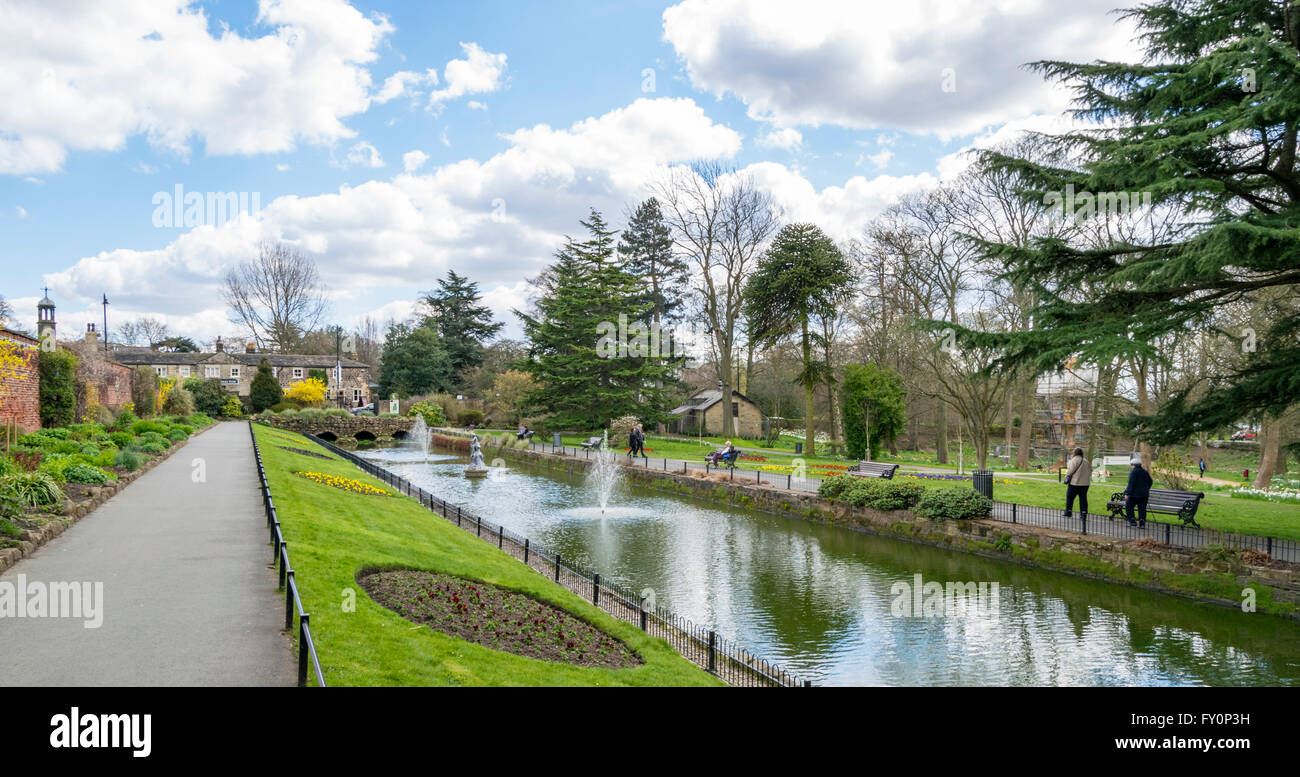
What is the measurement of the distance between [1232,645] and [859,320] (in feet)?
102

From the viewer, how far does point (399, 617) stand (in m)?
8.64

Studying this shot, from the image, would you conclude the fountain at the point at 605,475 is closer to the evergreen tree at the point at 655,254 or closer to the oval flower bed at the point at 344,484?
the oval flower bed at the point at 344,484

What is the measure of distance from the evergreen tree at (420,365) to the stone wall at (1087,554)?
49.3 meters

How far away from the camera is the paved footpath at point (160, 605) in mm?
6293

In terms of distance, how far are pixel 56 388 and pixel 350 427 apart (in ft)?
92.2

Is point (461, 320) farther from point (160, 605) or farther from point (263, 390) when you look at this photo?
point (160, 605)

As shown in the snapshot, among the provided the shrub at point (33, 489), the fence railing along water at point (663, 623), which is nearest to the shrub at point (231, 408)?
the fence railing along water at point (663, 623)

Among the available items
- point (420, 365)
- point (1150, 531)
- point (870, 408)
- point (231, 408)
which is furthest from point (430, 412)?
point (1150, 531)

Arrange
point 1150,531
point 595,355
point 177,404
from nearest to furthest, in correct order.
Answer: point 1150,531, point 177,404, point 595,355

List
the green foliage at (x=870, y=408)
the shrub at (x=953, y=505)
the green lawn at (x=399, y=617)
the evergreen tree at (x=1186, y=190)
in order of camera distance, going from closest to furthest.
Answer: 1. the green lawn at (x=399, y=617)
2. the evergreen tree at (x=1186, y=190)
3. the shrub at (x=953, y=505)
4. the green foliage at (x=870, y=408)

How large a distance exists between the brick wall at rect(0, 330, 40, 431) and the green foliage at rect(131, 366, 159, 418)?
1335 cm

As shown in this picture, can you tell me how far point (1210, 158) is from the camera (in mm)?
13812

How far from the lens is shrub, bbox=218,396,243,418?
53.0 metres
